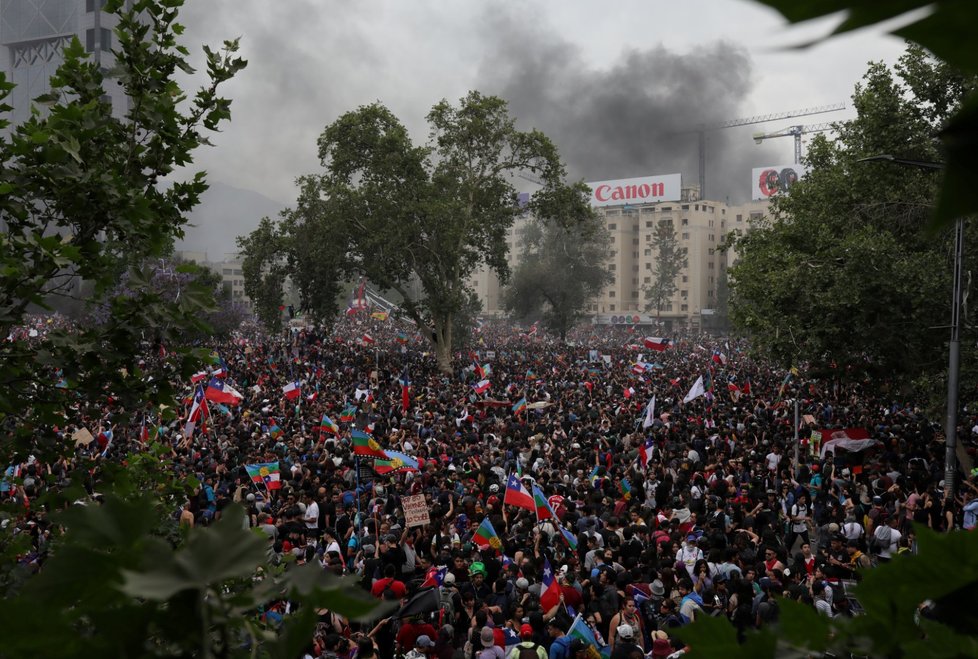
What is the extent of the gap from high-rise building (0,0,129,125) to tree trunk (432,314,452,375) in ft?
215

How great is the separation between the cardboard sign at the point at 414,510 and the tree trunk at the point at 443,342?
2753 centimetres

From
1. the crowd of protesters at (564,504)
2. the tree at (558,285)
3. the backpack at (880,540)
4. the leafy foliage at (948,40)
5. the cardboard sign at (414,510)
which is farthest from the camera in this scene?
the tree at (558,285)

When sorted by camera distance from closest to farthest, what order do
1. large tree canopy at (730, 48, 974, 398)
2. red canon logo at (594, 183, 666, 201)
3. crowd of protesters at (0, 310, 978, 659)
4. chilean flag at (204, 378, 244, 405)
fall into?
crowd of protesters at (0, 310, 978, 659)
large tree canopy at (730, 48, 974, 398)
chilean flag at (204, 378, 244, 405)
red canon logo at (594, 183, 666, 201)

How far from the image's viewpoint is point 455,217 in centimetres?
3622

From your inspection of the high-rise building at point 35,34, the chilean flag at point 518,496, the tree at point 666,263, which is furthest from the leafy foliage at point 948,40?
the tree at point 666,263

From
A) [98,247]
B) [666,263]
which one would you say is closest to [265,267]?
[98,247]

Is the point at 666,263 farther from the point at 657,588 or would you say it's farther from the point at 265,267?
the point at 657,588

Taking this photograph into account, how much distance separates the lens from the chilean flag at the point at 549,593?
8.02 meters

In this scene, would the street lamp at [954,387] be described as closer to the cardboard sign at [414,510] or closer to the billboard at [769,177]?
the cardboard sign at [414,510]

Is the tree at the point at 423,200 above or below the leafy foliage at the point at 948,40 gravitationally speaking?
above

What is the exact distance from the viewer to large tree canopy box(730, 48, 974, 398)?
1603cm

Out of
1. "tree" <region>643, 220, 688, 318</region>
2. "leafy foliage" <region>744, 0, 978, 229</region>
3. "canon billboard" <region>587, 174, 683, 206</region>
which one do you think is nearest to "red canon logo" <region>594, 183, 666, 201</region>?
"canon billboard" <region>587, 174, 683, 206</region>

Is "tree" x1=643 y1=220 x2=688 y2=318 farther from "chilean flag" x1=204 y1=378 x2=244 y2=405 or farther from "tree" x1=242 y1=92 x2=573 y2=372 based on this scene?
"chilean flag" x1=204 y1=378 x2=244 y2=405

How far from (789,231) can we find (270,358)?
85.3ft
